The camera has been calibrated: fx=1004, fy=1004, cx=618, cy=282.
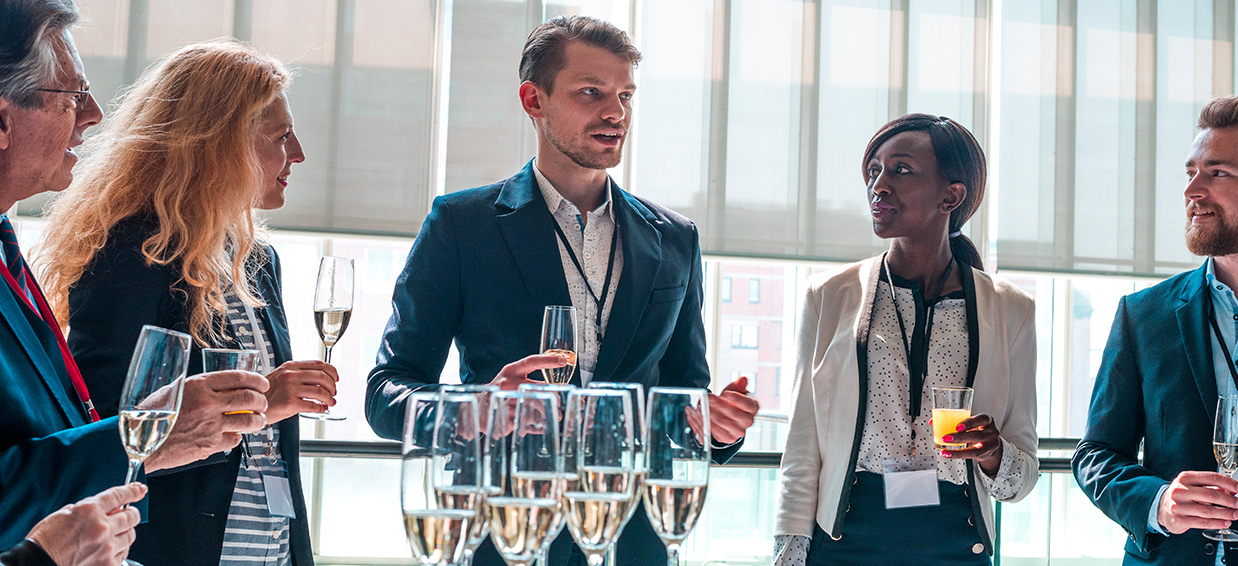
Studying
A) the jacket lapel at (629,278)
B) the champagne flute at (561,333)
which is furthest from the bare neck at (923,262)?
the champagne flute at (561,333)

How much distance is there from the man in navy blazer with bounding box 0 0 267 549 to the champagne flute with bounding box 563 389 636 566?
0.64 metres

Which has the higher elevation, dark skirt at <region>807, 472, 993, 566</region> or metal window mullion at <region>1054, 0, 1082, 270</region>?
metal window mullion at <region>1054, 0, 1082, 270</region>

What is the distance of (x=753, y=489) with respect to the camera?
2.98 m

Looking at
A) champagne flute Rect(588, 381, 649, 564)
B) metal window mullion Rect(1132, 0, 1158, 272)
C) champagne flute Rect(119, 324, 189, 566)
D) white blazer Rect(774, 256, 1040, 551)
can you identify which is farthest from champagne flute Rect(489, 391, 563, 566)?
metal window mullion Rect(1132, 0, 1158, 272)

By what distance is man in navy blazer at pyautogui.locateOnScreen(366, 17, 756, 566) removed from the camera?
2.06 m

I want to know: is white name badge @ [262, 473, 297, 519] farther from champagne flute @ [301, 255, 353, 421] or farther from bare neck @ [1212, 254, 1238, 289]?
bare neck @ [1212, 254, 1238, 289]

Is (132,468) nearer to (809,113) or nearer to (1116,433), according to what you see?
(1116,433)

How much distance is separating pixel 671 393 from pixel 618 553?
3.56 ft

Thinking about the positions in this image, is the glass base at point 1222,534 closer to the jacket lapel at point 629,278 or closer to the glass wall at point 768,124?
the jacket lapel at point 629,278

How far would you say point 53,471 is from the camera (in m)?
1.29

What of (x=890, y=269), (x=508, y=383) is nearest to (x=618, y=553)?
(x=508, y=383)

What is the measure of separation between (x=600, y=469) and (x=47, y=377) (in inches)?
35.9

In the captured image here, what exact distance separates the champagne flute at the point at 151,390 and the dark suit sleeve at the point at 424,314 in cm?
76

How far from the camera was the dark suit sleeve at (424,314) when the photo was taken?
2.05m
